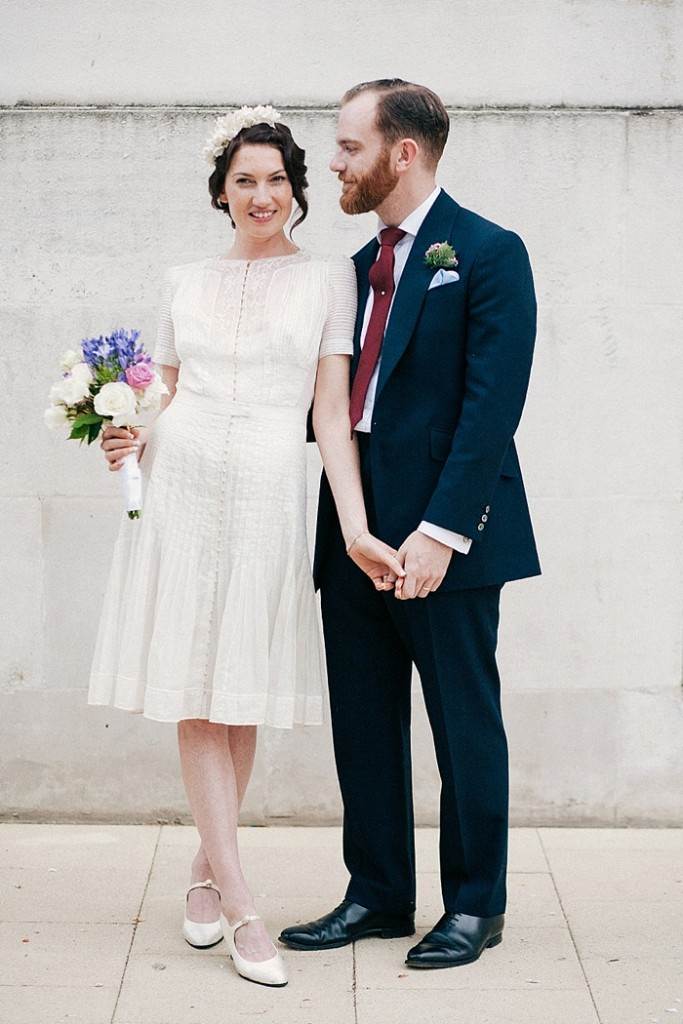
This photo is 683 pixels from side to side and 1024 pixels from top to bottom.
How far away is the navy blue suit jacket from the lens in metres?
3.44

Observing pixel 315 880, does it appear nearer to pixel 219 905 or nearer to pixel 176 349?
pixel 219 905

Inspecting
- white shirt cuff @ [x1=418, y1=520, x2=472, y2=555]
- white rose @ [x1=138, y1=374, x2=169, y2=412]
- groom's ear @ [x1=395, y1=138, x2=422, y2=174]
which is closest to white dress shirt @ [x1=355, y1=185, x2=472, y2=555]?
white shirt cuff @ [x1=418, y1=520, x2=472, y2=555]

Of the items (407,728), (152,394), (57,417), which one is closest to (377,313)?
(152,394)

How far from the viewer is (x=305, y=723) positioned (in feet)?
12.0

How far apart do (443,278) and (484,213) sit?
52.0 inches

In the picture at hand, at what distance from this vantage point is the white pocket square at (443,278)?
347 centimetres

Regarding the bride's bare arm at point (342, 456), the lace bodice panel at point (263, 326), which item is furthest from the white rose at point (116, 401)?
the bride's bare arm at point (342, 456)

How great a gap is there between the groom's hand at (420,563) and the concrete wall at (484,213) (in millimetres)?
1370

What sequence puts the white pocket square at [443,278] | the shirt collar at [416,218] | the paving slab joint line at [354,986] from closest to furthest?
the paving slab joint line at [354,986] → the white pocket square at [443,278] → the shirt collar at [416,218]

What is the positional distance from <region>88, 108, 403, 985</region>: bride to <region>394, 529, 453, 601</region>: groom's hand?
5 centimetres

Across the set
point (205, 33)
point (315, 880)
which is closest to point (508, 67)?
point (205, 33)

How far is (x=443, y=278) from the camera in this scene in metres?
3.49

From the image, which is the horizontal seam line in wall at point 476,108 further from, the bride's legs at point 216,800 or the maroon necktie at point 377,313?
the bride's legs at point 216,800

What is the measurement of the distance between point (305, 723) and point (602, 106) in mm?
2332
